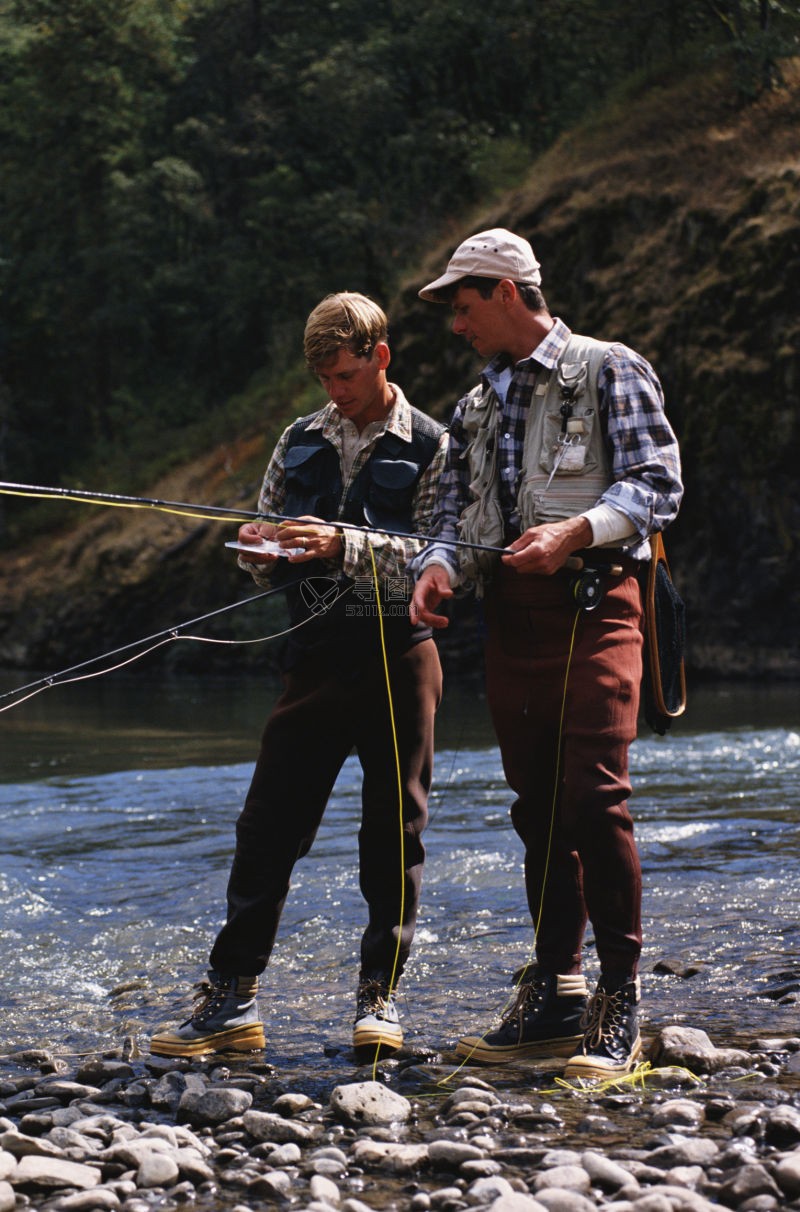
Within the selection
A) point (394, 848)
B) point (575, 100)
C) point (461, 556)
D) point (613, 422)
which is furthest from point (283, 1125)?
point (575, 100)

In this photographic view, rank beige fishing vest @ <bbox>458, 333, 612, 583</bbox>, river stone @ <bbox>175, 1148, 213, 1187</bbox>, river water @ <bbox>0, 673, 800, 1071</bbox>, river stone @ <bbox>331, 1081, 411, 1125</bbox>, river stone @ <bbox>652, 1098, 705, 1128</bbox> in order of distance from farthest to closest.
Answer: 1. river water @ <bbox>0, 673, 800, 1071</bbox>
2. beige fishing vest @ <bbox>458, 333, 612, 583</bbox>
3. river stone @ <bbox>331, 1081, 411, 1125</bbox>
4. river stone @ <bbox>652, 1098, 705, 1128</bbox>
5. river stone @ <bbox>175, 1148, 213, 1187</bbox>

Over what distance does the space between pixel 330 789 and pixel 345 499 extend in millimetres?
827

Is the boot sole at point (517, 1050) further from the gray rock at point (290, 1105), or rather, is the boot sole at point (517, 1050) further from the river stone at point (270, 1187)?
the river stone at point (270, 1187)

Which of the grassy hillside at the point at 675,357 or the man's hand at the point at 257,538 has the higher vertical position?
the grassy hillside at the point at 675,357

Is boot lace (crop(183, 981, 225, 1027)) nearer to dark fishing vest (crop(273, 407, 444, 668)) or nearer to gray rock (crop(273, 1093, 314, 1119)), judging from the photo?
gray rock (crop(273, 1093, 314, 1119))

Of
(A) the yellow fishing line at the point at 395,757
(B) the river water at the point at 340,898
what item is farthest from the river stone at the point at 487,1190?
(A) the yellow fishing line at the point at 395,757

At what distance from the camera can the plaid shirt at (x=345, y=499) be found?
411cm

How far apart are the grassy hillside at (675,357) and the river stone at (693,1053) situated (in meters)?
18.1

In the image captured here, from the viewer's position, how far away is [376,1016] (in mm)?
4082

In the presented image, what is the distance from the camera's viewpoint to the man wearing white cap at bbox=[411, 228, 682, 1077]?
3.78m

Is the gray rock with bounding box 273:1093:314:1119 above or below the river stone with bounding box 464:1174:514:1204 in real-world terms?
below

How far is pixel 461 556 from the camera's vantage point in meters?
4.02

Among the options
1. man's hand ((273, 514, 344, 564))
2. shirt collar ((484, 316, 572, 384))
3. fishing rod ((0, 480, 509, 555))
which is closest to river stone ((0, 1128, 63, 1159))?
fishing rod ((0, 480, 509, 555))

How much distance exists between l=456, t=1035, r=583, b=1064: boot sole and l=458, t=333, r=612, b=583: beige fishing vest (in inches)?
50.0
